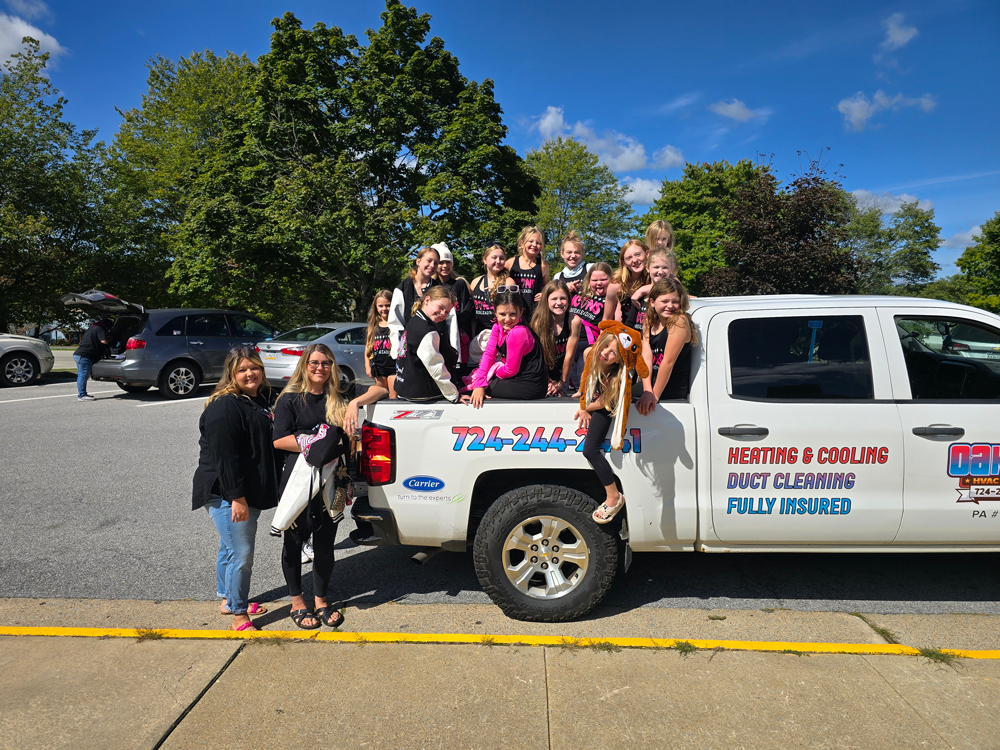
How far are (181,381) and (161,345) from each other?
758 mm

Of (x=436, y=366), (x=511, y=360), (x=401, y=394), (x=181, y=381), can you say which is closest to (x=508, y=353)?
(x=511, y=360)

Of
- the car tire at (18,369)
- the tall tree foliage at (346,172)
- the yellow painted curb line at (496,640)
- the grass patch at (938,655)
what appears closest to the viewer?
the grass patch at (938,655)

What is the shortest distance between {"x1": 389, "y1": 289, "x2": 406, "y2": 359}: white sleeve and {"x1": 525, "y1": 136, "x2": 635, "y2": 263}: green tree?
119 feet

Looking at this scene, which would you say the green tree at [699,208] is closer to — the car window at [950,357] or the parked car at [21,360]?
the parked car at [21,360]

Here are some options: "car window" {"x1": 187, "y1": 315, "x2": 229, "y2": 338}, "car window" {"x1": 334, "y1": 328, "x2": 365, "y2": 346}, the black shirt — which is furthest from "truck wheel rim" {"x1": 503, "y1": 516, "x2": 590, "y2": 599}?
the black shirt

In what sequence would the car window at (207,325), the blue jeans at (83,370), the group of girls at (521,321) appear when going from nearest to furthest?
the group of girls at (521,321) < the blue jeans at (83,370) < the car window at (207,325)

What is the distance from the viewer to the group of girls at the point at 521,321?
3.64m

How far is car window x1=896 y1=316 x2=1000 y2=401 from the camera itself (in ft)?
11.4

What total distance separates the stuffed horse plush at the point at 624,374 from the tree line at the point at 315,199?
15.6 m

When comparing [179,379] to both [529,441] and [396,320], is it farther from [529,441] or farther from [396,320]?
[529,441]

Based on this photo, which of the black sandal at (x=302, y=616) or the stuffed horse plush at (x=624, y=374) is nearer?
the stuffed horse plush at (x=624, y=374)

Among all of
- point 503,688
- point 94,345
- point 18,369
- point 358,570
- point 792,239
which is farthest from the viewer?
point 792,239

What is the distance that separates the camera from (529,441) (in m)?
3.37

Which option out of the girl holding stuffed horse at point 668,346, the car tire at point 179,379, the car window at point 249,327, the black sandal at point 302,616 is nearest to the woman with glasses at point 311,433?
the black sandal at point 302,616
